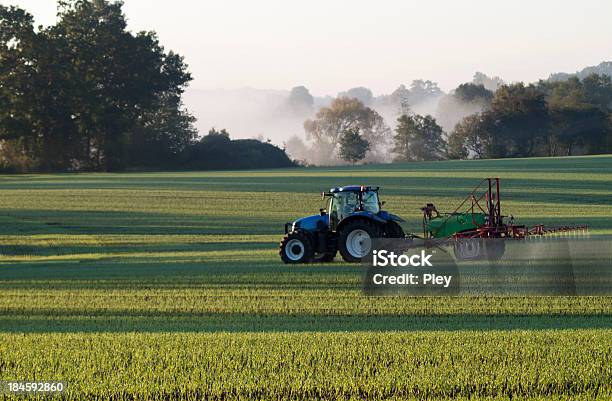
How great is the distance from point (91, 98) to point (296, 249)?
6220cm

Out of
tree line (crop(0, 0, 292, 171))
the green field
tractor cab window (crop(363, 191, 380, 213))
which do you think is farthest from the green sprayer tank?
tree line (crop(0, 0, 292, 171))

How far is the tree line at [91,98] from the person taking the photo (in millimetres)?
83188

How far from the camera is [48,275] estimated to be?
948 inches

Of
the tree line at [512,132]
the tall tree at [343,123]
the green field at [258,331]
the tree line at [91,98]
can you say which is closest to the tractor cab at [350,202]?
the green field at [258,331]

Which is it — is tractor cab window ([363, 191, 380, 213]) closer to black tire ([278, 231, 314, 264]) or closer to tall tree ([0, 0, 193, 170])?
black tire ([278, 231, 314, 264])

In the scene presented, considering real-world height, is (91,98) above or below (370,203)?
above

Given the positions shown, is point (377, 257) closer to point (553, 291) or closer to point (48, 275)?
point (553, 291)

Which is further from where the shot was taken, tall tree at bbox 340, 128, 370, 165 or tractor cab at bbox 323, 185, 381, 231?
tall tree at bbox 340, 128, 370, 165

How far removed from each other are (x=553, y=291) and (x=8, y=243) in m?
21.7

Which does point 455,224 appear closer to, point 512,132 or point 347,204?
point 347,204

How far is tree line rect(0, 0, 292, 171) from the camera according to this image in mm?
83188

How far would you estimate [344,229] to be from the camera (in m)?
23.2

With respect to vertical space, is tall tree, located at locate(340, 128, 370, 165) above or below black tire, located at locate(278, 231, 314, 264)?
above

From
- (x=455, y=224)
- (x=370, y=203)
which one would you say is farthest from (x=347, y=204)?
(x=455, y=224)
